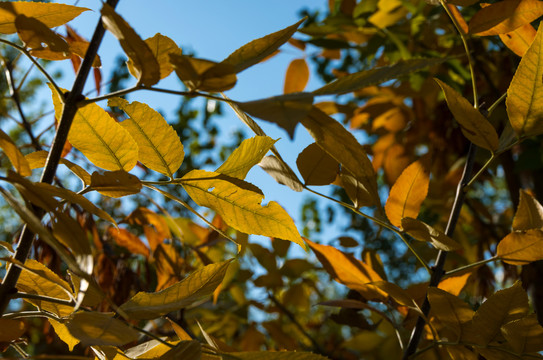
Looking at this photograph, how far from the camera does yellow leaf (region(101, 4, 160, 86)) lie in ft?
0.77

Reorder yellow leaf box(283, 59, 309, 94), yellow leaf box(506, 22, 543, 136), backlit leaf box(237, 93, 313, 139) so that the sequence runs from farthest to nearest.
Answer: yellow leaf box(283, 59, 309, 94) → yellow leaf box(506, 22, 543, 136) → backlit leaf box(237, 93, 313, 139)

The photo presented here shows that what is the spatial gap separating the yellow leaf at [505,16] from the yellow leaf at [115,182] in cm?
29

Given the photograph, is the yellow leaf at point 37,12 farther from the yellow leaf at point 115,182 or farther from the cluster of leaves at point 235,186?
the yellow leaf at point 115,182

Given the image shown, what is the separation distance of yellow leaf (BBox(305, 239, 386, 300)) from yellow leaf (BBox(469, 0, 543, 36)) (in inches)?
8.6

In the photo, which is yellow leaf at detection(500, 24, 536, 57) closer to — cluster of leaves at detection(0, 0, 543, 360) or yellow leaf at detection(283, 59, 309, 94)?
cluster of leaves at detection(0, 0, 543, 360)

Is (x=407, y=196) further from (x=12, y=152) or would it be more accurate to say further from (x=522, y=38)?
(x=12, y=152)

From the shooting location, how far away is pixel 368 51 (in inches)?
35.6

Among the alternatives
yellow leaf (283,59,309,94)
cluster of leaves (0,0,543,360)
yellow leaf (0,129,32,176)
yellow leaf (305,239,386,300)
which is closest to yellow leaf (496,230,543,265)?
cluster of leaves (0,0,543,360)

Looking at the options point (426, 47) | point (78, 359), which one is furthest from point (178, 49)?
point (426, 47)

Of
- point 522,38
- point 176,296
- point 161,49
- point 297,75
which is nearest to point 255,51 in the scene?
point 161,49

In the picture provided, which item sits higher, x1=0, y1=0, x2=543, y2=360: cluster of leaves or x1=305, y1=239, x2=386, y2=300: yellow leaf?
x1=0, y1=0, x2=543, y2=360: cluster of leaves

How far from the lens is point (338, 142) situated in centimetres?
30

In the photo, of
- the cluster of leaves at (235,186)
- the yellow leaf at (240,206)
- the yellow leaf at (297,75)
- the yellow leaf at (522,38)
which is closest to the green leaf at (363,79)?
the cluster of leaves at (235,186)

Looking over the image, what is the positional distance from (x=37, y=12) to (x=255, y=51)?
0.51ft
